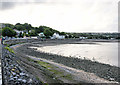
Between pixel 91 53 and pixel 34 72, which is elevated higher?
pixel 34 72

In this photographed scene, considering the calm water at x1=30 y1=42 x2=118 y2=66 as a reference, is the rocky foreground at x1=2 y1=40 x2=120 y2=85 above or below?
above

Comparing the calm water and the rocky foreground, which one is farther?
the calm water

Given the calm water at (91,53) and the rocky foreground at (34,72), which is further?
the calm water at (91,53)

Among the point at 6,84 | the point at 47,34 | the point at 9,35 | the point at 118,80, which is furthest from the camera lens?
the point at 47,34

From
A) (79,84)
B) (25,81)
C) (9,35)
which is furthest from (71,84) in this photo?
(9,35)

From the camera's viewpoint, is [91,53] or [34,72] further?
[91,53]

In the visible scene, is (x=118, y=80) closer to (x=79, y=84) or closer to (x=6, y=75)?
(x=79, y=84)

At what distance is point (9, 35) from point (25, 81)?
59.0 m

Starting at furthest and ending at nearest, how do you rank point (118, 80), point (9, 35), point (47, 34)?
point (47, 34) < point (9, 35) < point (118, 80)

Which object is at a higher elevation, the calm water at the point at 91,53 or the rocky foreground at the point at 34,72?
the rocky foreground at the point at 34,72

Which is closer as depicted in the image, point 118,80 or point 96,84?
point 96,84

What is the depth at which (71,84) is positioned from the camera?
7.80m

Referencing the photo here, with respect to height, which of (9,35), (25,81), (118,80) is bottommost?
(118,80)

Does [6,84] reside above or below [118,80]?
above
